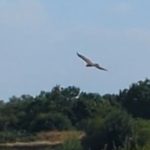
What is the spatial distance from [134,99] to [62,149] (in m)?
26.1

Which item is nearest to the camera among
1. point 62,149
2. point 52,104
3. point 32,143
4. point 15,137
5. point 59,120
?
point 62,149

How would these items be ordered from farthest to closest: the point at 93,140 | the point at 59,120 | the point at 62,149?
the point at 59,120 < the point at 93,140 < the point at 62,149

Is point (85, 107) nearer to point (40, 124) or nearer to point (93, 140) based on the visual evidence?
point (40, 124)

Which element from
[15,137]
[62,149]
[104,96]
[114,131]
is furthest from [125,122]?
[104,96]

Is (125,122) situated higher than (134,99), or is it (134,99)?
(134,99)

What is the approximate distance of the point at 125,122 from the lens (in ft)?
179

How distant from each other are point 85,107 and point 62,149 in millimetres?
24320

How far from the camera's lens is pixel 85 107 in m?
73.2

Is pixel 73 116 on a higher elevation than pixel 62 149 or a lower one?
higher

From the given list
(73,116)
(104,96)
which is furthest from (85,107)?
(104,96)

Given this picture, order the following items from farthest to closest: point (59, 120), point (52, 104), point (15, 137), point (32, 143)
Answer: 1. point (52, 104)
2. point (59, 120)
3. point (15, 137)
4. point (32, 143)

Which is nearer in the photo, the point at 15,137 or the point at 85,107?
the point at 15,137

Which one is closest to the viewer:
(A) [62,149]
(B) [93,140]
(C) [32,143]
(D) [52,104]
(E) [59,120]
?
(A) [62,149]

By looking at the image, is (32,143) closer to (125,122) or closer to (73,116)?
(125,122)
